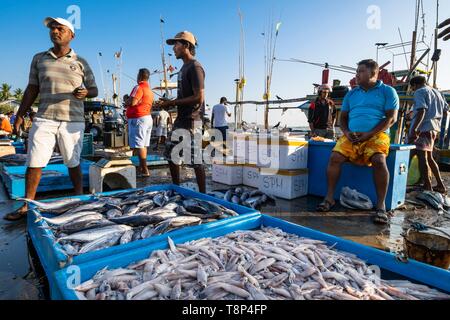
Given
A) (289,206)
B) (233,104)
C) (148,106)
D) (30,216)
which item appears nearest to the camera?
(30,216)

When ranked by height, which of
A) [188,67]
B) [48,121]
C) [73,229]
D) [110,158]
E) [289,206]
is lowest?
[289,206]

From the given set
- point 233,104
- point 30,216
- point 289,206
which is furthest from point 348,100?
point 233,104

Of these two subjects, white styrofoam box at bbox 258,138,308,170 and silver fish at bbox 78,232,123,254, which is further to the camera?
white styrofoam box at bbox 258,138,308,170

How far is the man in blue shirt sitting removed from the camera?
12.8 feet

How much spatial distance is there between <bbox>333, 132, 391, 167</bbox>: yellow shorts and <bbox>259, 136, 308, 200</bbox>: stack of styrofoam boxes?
31.8 inches

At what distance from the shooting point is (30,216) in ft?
8.75

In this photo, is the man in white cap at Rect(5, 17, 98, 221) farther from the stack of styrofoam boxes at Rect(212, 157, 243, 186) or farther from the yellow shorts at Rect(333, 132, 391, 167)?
the yellow shorts at Rect(333, 132, 391, 167)

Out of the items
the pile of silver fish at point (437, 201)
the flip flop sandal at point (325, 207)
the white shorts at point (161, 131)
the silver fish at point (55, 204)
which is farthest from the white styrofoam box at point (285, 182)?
the white shorts at point (161, 131)

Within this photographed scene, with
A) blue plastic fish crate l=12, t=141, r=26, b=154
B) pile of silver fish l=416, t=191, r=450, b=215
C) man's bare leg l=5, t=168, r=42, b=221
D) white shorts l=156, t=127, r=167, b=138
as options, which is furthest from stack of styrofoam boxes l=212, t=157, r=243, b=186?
white shorts l=156, t=127, r=167, b=138

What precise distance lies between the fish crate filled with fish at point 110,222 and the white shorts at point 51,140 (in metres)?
0.88

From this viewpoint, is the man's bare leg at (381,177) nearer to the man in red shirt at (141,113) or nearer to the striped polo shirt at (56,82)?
the striped polo shirt at (56,82)

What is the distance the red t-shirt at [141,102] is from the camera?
19.7 feet

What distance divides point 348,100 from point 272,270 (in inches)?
142
